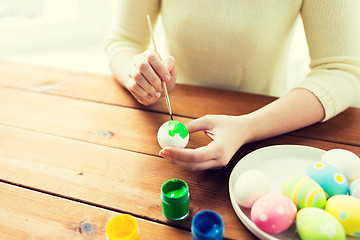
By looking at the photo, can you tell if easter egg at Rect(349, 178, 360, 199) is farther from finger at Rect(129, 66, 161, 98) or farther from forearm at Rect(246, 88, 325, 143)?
finger at Rect(129, 66, 161, 98)

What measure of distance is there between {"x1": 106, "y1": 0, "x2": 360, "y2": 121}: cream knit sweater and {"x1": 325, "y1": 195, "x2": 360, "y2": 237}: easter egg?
0.33m

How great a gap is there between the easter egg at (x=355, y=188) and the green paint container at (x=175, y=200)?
0.32 metres

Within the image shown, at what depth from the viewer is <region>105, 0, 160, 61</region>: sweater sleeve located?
3.54 feet

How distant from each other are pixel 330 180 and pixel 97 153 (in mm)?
537

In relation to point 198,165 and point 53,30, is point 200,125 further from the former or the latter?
point 53,30

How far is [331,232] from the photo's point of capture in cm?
52

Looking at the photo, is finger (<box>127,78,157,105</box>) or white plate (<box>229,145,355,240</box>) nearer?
white plate (<box>229,145,355,240</box>)

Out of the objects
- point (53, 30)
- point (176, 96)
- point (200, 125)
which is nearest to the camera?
point (200, 125)

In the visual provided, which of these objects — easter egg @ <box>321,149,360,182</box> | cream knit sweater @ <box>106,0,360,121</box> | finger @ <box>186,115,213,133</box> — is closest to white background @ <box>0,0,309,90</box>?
cream knit sweater @ <box>106,0,360,121</box>

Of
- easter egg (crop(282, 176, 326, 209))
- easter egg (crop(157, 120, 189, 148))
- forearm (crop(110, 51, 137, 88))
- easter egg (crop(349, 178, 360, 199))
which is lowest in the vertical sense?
forearm (crop(110, 51, 137, 88))

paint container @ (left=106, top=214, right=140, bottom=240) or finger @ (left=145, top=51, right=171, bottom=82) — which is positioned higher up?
finger @ (left=145, top=51, right=171, bottom=82)

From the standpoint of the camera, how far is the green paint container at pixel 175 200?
1.94 ft

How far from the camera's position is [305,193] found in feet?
1.94

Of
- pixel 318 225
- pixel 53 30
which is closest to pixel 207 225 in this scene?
pixel 318 225
